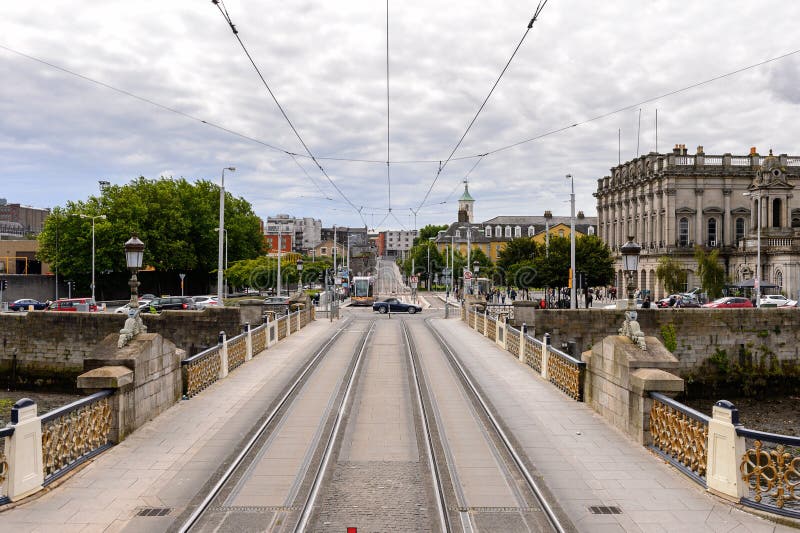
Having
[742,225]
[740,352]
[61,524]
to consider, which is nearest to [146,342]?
[61,524]

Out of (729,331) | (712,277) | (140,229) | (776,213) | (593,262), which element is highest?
(776,213)

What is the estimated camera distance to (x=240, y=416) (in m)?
11.9

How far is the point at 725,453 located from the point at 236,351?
13.5 m

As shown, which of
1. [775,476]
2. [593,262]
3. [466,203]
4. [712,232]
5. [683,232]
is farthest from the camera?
[466,203]

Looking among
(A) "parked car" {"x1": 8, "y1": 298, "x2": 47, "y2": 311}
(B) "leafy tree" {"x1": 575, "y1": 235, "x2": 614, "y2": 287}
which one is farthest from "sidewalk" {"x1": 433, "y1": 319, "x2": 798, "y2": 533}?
(A) "parked car" {"x1": 8, "y1": 298, "x2": 47, "y2": 311}

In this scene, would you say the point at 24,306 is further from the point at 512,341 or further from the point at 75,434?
the point at 75,434

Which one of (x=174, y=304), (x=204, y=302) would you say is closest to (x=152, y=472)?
(x=174, y=304)

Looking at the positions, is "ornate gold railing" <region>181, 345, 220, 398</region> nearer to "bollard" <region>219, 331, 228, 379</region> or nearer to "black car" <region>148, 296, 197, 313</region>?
"bollard" <region>219, 331, 228, 379</region>

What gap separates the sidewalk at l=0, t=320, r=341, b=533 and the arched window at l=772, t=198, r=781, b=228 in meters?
50.8

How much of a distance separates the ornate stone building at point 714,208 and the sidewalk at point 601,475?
144 ft

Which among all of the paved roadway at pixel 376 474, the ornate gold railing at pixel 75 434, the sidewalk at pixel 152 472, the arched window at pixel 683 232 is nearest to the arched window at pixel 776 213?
the arched window at pixel 683 232

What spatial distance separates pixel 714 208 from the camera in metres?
56.8

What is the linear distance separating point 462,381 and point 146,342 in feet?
27.9

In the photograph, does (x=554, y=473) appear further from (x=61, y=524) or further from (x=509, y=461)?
(x=61, y=524)
